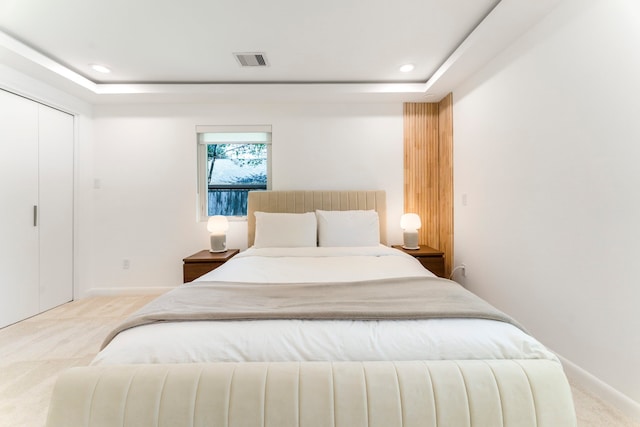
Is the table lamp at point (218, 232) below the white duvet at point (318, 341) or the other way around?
the other way around

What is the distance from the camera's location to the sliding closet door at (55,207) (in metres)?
2.96

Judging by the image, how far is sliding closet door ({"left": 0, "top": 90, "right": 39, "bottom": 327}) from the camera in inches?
102

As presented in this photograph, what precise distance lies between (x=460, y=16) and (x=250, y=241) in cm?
287

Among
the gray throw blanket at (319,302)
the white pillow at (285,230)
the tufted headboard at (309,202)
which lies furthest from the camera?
the tufted headboard at (309,202)

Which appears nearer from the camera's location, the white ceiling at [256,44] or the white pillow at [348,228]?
the white ceiling at [256,44]

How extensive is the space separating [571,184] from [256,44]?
2.51 metres

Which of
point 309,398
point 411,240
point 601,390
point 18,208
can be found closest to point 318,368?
point 309,398

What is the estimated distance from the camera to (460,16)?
2084mm

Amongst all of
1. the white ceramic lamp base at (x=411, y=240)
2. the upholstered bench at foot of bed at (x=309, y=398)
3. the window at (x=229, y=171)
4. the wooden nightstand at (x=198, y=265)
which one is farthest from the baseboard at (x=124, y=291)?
the white ceramic lamp base at (x=411, y=240)

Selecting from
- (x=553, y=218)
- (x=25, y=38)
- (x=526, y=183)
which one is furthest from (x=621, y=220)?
(x=25, y=38)

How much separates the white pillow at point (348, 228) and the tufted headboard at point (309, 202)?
244mm

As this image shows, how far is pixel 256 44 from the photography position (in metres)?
2.42

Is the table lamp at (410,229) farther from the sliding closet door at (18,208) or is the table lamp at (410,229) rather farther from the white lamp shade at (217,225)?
the sliding closet door at (18,208)

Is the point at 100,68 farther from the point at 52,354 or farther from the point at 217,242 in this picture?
the point at 52,354
